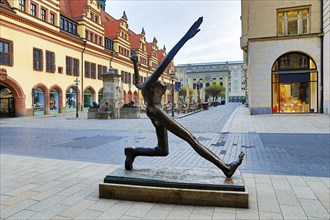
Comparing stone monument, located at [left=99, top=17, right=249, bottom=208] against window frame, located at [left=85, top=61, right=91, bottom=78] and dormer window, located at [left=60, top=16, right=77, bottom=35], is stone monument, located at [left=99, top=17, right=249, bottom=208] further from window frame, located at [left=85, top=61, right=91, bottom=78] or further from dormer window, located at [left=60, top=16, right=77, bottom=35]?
window frame, located at [left=85, top=61, right=91, bottom=78]

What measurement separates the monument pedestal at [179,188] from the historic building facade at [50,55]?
19.7 meters

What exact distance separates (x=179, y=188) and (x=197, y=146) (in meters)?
0.75

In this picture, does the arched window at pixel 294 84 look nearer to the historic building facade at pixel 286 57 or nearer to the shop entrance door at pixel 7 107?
the historic building facade at pixel 286 57

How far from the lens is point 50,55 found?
31375 mm

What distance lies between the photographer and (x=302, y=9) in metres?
23.5

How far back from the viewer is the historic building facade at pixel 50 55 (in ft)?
84.8

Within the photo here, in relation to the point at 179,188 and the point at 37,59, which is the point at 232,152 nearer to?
the point at 179,188

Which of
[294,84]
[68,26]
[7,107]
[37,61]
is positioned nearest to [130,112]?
[37,61]

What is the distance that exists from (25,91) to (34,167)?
23570 millimetres

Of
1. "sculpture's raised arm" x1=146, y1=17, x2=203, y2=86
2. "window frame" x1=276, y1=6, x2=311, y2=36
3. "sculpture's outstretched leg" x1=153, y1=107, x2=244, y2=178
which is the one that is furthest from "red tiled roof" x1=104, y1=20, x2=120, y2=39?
"sculpture's outstretched leg" x1=153, y1=107, x2=244, y2=178

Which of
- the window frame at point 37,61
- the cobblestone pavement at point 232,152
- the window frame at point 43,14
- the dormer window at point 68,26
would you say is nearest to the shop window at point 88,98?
the dormer window at point 68,26

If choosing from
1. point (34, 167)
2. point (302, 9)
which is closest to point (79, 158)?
point (34, 167)

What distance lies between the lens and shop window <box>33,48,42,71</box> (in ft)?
94.2

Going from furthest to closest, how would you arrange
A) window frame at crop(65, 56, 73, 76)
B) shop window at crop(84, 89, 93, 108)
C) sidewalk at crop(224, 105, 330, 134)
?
shop window at crop(84, 89, 93, 108)
window frame at crop(65, 56, 73, 76)
sidewalk at crop(224, 105, 330, 134)
